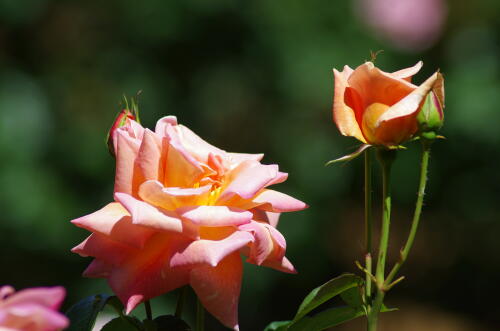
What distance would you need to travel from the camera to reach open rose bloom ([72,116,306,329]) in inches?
13.2

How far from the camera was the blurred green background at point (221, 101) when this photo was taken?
1.91 m

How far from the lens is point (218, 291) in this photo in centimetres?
34

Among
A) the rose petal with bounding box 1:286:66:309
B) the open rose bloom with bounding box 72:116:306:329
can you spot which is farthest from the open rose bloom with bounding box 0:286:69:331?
the open rose bloom with bounding box 72:116:306:329

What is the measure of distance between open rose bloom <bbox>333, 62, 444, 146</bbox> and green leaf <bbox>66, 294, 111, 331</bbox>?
14 cm

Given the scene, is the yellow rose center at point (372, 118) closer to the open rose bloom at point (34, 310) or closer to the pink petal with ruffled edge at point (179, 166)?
the pink petal with ruffled edge at point (179, 166)

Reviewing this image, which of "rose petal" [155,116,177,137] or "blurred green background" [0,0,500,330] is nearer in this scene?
"rose petal" [155,116,177,137]

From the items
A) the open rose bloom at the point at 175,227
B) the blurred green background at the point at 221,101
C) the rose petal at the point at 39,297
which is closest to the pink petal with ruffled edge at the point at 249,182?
the open rose bloom at the point at 175,227

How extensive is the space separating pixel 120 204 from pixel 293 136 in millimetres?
1652

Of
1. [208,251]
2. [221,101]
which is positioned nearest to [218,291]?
[208,251]

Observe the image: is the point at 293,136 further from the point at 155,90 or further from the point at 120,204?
the point at 120,204

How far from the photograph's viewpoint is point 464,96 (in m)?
1.96

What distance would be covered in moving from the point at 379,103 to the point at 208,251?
0.38 feet

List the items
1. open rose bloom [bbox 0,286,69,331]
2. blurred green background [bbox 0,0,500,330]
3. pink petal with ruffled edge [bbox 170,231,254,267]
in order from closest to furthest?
open rose bloom [bbox 0,286,69,331] < pink petal with ruffled edge [bbox 170,231,254,267] < blurred green background [bbox 0,0,500,330]

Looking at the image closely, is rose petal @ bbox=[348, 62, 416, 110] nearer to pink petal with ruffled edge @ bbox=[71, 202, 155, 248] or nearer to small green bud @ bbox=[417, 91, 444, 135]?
small green bud @ bbox=[417, 91, 444, 135]
